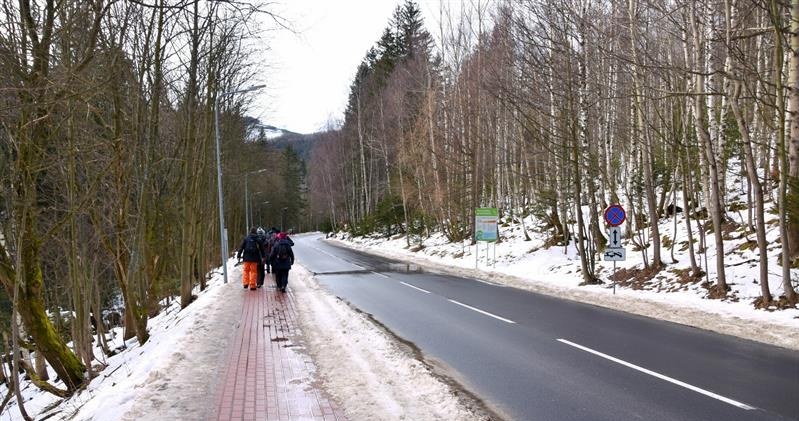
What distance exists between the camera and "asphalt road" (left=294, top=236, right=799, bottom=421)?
590cm

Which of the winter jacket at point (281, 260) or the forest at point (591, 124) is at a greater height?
the forest at point (591, 124)

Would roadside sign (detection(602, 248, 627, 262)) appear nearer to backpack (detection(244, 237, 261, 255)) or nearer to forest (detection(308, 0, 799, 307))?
forest (detection(308, 0, 799, 307))

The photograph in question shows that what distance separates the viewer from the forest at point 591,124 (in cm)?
1230

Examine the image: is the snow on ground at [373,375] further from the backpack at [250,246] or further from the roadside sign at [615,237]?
the roadside sign at [615,237]

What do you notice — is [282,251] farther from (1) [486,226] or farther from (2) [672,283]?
(1) [486,226]

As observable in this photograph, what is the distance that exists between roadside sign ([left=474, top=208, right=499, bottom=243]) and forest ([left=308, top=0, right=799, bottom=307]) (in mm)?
2165

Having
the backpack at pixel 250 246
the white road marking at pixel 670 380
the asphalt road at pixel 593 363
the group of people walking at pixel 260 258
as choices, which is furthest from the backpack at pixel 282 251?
the white road marking at pixel 670 380

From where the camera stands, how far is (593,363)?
7828mm

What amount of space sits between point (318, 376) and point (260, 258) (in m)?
11.6

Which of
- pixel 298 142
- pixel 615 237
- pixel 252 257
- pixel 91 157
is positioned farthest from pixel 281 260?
pixel 298 142

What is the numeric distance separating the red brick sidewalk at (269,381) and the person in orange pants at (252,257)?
6.45 metres

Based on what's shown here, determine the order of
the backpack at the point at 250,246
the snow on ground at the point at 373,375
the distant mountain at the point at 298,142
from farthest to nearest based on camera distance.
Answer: the distant mountain at the point at 298,142 < the backpack at the point at 250,246 < the snow on ground at the point at 373,375

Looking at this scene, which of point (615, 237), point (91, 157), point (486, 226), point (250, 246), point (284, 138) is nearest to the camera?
point (91, 157)

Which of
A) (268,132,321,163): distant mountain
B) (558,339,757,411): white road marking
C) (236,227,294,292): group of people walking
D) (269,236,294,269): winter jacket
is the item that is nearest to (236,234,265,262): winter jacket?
(236,227,294,292): group of people walking
